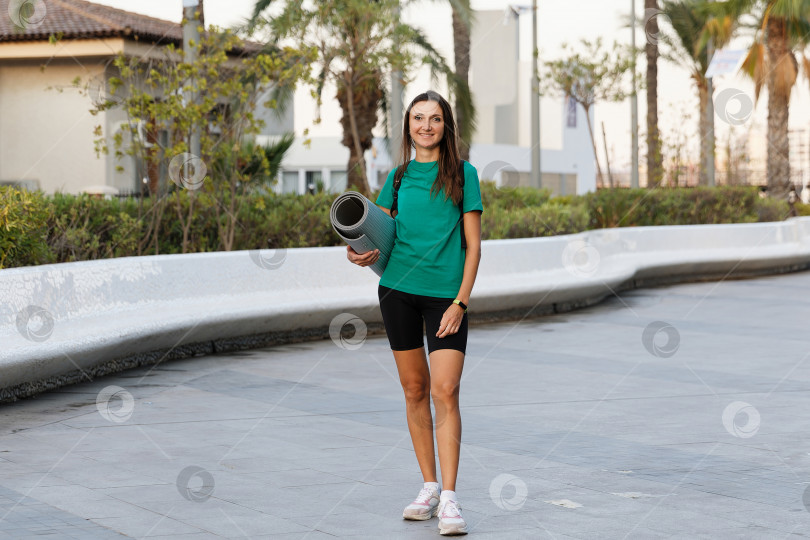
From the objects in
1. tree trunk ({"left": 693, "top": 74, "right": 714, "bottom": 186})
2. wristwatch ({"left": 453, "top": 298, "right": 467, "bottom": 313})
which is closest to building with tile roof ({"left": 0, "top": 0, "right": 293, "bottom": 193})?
tree trunk ({"left": 693, "top": 74, "right": 714, "bottom": 186})

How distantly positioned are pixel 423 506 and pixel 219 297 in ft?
19.9

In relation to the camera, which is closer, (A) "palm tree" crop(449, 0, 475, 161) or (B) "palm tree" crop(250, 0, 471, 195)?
(B) "palm tree" crop(250, 0, 471, 195)

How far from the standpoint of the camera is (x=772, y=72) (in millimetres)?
30688

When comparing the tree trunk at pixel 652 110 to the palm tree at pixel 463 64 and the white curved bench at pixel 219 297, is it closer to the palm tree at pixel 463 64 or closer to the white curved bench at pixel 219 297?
the palm tree at pixel 463 64

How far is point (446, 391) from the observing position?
4.86 metres

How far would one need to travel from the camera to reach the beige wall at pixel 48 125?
25.2m

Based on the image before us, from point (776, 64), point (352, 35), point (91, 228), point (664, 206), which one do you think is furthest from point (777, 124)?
point (91, 228)

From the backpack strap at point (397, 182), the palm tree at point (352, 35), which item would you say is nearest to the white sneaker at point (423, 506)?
the backpack strap at point (397, 182)

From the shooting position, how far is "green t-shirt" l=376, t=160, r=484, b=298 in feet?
16.2

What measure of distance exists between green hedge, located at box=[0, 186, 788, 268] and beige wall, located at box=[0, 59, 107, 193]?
31.9ft

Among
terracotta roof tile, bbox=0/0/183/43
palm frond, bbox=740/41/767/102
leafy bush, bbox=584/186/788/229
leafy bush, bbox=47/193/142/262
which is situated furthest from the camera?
palm frond, bbox=740/41/767/102

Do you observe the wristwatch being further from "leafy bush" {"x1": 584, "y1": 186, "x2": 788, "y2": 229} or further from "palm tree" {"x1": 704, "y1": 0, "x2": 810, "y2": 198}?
"palm tree" {"x1": 704, "y1": 0, "x2": 810, "y2": 198}

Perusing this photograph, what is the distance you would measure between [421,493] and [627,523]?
88 centimetres

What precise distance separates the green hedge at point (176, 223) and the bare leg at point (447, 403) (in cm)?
502
